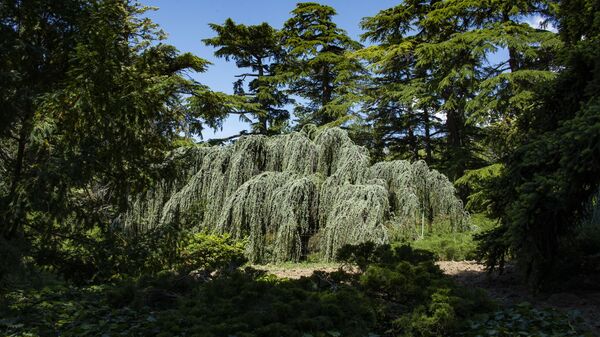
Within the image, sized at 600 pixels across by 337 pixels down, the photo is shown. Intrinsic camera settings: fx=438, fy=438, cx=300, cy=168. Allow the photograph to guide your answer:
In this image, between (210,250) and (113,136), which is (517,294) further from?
(210,250)

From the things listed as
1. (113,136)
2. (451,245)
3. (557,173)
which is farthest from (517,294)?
(113,136)

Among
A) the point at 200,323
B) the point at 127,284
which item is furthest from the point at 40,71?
the point at 200,323

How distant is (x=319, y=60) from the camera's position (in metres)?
17.4

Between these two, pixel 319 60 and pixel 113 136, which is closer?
pixel 113 136

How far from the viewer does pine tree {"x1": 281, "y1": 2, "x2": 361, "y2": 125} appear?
17250 mm

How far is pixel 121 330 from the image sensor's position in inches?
151

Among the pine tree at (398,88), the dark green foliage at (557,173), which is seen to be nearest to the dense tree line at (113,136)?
the dark green foliage at (557,173)

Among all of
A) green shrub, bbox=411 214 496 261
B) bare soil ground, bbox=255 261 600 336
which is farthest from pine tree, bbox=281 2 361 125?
bare soil ground, bbox=255 261 600 336

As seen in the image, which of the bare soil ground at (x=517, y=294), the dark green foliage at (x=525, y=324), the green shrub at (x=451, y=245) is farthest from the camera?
the green shrub at (x=451, y=245)

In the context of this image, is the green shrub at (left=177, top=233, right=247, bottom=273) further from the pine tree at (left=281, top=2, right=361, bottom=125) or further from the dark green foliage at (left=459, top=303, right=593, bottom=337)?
the pine tree at (left=281, top=2, right=361, bottom=125)

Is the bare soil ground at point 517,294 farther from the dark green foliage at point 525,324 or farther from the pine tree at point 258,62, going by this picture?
the pine tree at point 258,62

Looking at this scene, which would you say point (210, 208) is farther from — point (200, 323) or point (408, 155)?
Answer: point (408, 155)

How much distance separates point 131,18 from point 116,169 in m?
13.1

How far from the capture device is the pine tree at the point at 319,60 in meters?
17.2
